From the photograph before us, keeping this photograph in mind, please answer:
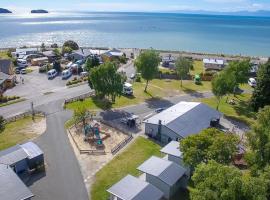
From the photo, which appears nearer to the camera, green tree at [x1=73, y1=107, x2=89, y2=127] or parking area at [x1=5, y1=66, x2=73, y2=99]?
green tree at [x1=73, y1=107, x2=89, y2=127]

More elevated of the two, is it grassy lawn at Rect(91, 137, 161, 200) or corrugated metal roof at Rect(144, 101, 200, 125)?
corrugated metal roof at Rect(144, 101, 200, 125)

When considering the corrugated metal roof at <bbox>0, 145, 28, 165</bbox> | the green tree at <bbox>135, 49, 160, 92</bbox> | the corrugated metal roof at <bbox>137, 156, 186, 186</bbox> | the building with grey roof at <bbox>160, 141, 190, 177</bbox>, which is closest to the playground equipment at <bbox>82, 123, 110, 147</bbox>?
the corrugated metal roof at <bbox>0, 145, 28, 165</bbox>

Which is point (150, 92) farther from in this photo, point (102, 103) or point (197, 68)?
point (197, 68)

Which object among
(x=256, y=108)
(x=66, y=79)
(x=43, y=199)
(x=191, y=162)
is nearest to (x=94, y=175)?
(x=43, y=199)

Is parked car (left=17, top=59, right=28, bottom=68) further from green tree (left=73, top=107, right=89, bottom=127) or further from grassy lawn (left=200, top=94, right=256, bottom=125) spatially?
grassy lawn (left=200, top=94, right=256, bottom=125)

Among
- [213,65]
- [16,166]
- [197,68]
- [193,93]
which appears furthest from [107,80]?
[213,65]

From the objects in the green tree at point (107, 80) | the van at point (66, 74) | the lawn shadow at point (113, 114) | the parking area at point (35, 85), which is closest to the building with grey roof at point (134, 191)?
the lawn shadow at point (113, 114)

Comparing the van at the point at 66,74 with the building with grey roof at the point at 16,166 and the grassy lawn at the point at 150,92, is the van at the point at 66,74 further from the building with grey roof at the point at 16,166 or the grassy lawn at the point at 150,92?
the building with grey roof at the point at 16,166

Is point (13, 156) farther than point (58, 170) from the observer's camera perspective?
No
